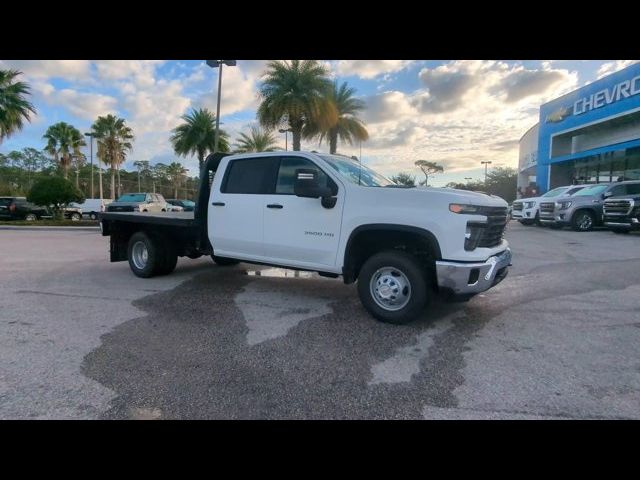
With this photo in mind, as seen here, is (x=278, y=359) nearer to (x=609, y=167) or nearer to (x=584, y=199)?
(x=584, y=199)

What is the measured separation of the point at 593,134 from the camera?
1139 inches

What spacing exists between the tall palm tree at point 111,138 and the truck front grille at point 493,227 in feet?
139

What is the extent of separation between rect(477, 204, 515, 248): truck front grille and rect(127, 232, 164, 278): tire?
17.4 ft

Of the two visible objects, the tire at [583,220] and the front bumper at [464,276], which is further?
the tire at [583,220]

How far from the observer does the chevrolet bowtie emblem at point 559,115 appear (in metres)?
30.3

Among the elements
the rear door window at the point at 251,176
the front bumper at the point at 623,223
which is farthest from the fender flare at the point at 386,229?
the front bumper at the point at 623,223

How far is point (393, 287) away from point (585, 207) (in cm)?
1442

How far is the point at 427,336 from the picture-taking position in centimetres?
436

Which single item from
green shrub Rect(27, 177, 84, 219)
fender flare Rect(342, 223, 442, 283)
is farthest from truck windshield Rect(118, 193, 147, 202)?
fender flare Rect(342, 223, 442, 283)

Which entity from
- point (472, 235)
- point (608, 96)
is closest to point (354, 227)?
point (472, 235)

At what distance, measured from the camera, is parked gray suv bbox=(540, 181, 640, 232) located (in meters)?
15.2

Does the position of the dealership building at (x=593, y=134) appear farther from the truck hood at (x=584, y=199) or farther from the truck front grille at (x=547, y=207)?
the truck front grille at (x=547, y=207)

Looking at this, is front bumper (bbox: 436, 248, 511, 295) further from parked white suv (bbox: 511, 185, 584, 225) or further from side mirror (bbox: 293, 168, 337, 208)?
Answer: parked white suv (bbox: 511, 185, 584, 225)
